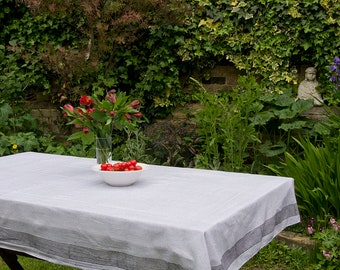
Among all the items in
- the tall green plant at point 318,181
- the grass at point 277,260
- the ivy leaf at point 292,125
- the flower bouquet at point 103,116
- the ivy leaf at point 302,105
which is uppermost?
the flower bouquet at point 103,116

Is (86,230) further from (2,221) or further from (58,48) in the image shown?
(58,48)

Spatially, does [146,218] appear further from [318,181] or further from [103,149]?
[318,181]

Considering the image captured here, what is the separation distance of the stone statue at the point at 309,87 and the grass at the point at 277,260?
1.91m

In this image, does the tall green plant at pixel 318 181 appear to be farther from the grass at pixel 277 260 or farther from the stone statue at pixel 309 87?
the stone statue at pixel 309 87

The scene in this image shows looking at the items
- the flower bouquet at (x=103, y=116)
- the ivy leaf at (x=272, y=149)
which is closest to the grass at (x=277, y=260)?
the ivy leaf at (x=272, y=149)

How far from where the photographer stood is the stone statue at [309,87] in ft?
18.1

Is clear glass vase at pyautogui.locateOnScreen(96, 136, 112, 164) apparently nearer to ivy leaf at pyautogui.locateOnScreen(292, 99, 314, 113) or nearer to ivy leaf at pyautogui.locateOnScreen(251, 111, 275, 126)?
ivy leaf at pyautogui.locateOnScreen(251, 111, 275, 126)

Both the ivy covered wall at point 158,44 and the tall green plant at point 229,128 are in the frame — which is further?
the ivy covered wall at point 158,44

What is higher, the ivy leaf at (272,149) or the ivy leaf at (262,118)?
the ivy leaf at (262,118)

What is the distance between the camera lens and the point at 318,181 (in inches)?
164

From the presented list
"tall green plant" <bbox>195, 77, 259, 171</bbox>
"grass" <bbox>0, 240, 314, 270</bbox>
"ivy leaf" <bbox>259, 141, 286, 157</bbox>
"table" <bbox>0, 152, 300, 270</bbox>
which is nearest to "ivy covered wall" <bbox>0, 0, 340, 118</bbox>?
"ivy leaf" <bbox>259, 141, 286, 157</bbox>

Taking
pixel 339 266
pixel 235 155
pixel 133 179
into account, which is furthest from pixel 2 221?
pixel 235 155

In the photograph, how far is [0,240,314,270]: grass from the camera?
12.8ft

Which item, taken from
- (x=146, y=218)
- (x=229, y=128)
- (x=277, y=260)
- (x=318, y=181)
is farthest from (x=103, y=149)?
(x=229, y=128)
